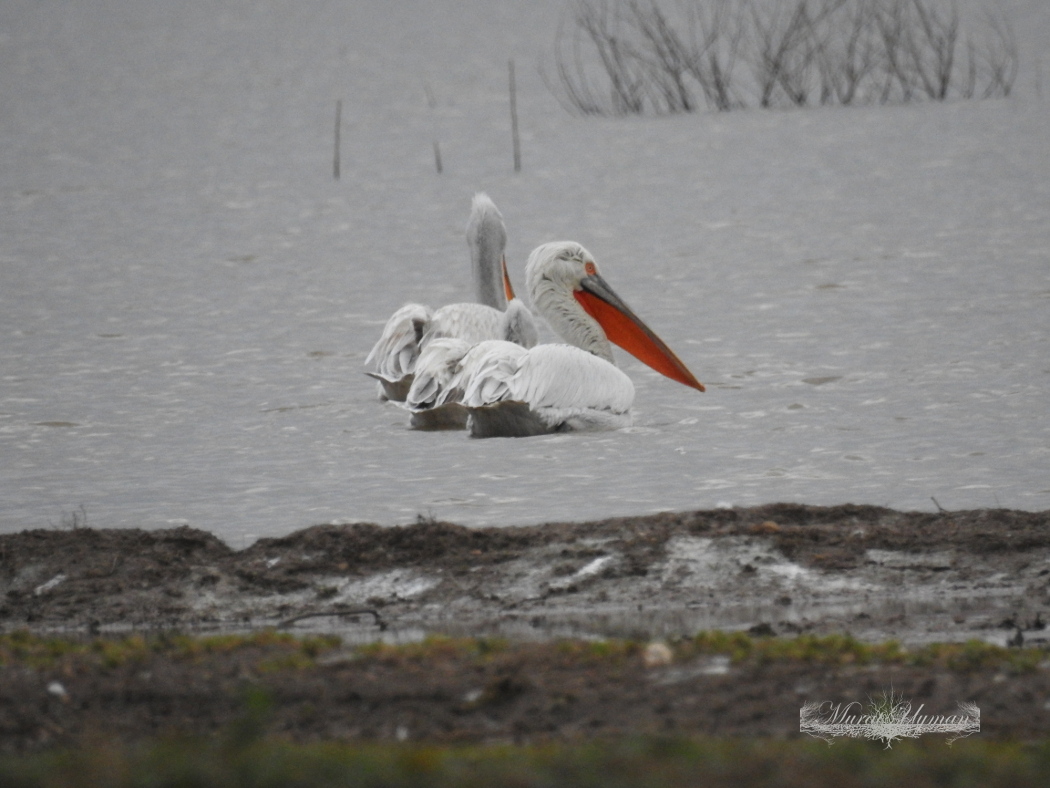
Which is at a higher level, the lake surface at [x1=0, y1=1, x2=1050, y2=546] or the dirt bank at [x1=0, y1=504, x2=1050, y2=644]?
the lake surface at [x1=0, y1=1, x2=1050, y2=546]

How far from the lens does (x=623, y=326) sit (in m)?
8.83

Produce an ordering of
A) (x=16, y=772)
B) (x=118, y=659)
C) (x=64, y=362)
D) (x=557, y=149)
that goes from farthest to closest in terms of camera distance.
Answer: (x=557, y=149) → (x=64, y=362) → (x=118, y=659) → (x=16, y=772)

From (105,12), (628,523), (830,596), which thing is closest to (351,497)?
(628,523)

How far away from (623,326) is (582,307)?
252 millimetres

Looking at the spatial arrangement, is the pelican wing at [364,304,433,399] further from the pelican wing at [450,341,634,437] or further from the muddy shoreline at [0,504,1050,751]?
the muddy shoreline at [0,504,1050,751]

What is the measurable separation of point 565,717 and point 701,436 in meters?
4.05

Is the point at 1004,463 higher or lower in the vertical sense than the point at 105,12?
lower

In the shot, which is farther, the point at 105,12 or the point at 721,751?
the point at 105,12

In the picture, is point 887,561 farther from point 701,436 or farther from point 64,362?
point 64,362

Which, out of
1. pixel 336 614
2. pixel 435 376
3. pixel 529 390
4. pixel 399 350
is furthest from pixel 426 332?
pixel 336 614

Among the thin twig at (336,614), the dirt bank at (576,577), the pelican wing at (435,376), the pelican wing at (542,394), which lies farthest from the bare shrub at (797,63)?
the thin twig at (336,614)

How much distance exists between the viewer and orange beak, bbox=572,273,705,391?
8656 millimetres

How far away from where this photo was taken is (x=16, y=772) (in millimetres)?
2732

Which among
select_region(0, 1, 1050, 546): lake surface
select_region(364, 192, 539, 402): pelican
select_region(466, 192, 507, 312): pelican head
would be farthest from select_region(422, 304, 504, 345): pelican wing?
select_region(466, 192, 507, 312): pelican head
